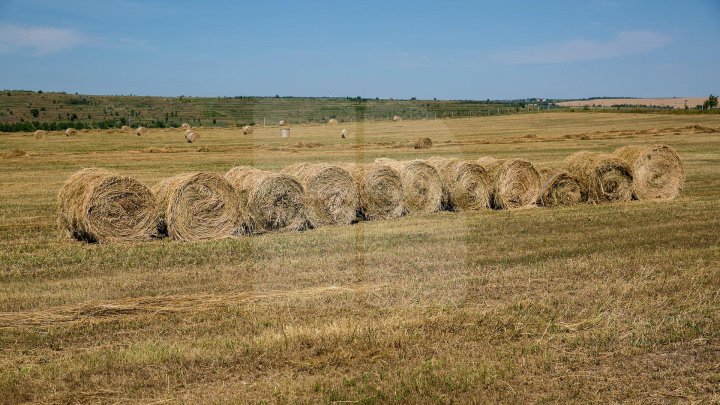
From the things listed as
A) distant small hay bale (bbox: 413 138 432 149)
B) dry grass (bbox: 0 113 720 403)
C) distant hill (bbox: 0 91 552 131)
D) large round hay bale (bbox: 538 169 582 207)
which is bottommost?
dry grass (bbox: 0 113 720 403)

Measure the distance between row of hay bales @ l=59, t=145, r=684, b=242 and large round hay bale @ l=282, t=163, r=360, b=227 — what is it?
0.07 ft

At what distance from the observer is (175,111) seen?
317 feet

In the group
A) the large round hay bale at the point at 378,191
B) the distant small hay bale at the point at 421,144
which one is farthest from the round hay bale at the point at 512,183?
the distant small hay bale at the point at 421,144

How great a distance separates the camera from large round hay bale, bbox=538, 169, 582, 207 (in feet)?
54.2

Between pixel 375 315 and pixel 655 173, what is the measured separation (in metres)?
12.9

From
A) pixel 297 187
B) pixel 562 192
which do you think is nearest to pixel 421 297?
pixel 297 187

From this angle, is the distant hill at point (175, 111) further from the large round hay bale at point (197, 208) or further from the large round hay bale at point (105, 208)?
the large round hay bale at point (105, 208)

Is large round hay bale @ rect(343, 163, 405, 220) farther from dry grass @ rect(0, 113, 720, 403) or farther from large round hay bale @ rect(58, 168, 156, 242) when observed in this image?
large round hay bale @ rect(58, 168, 156, 242)

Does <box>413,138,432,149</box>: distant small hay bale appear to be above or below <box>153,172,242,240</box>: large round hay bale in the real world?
above

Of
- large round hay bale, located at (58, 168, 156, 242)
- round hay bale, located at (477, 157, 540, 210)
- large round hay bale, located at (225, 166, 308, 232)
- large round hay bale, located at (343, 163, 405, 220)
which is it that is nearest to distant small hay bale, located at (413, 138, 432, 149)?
round hay bale, located at (477, 157, 540, 210)

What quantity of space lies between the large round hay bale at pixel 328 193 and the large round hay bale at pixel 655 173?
25.2 ft

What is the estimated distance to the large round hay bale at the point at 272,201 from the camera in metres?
13.0

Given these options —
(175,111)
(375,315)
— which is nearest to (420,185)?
(375,315)

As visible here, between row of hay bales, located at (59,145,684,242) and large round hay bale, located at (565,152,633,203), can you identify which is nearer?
row of hay bales, located at (59,145,684,242)
